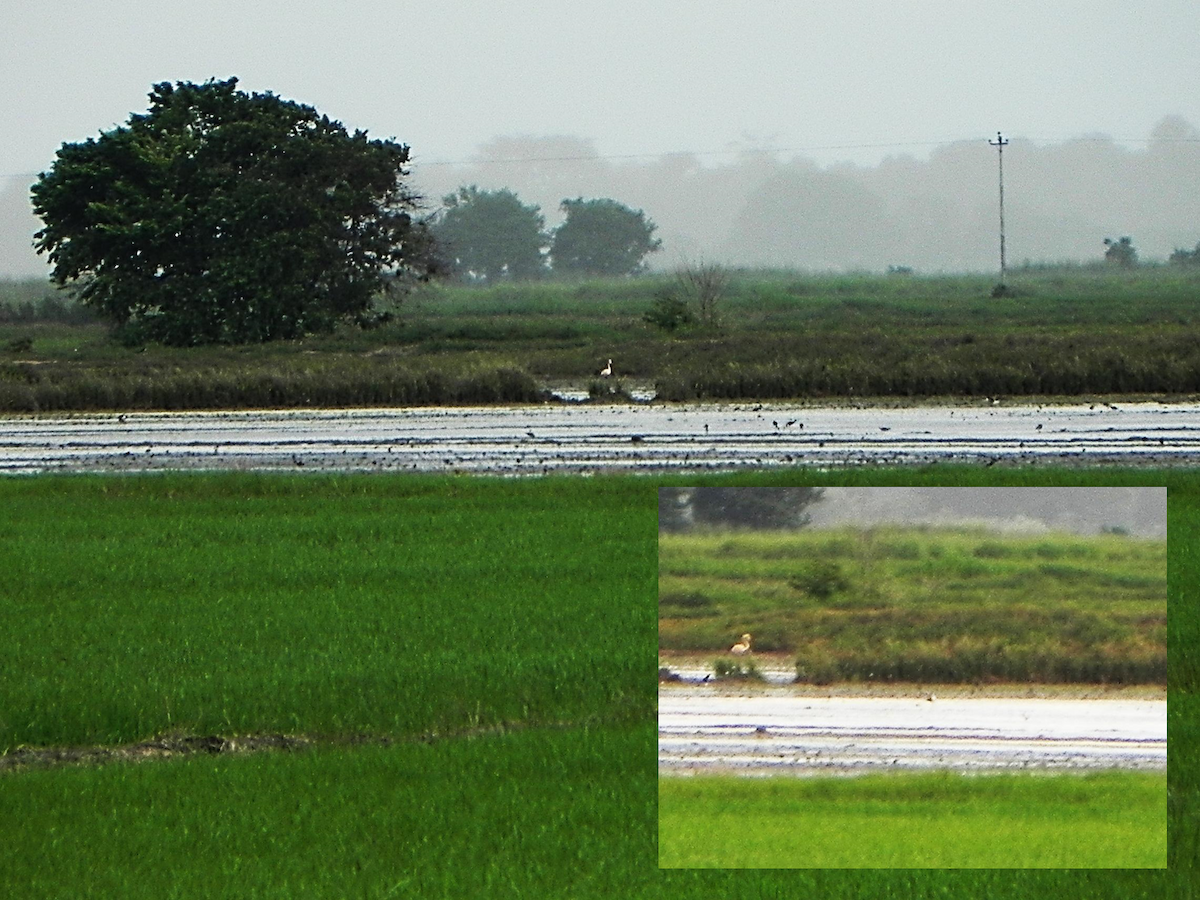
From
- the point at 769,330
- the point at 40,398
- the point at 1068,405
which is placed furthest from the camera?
the point at 769,330

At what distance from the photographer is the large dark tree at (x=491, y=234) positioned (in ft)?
385

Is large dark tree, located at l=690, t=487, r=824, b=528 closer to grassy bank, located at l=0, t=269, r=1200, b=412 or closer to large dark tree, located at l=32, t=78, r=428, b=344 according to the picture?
grassy bank, located at l=0, t=269, r=1200, b=412

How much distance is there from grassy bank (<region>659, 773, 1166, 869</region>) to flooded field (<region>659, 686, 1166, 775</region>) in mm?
55

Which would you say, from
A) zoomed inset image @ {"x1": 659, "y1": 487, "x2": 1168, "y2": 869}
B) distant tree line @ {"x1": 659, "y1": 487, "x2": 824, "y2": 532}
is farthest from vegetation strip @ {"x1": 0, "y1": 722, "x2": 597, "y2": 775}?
distant tree line @ {"x1": 659, "y1": 487, "x2": 824, "y2": 532}

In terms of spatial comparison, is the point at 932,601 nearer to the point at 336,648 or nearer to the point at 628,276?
the point at 336,648

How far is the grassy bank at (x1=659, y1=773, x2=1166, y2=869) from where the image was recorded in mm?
3611

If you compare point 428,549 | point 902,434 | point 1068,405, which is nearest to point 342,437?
point 902,434

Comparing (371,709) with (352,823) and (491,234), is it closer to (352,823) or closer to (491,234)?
(352,823)

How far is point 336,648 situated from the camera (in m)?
9.30

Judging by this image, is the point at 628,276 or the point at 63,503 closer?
the point at 63,503

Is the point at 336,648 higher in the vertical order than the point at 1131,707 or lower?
lower

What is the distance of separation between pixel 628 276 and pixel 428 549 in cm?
10342

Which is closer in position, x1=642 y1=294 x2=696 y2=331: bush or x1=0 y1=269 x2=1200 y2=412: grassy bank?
x1=0 y1=269 x2=1200 y2=412: grassy bank

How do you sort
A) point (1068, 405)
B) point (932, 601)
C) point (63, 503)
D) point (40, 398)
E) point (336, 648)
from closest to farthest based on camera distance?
point (932, 601)
point (336, 648)
point (63, 503)
point (1068, 405)
point (40, 398)
